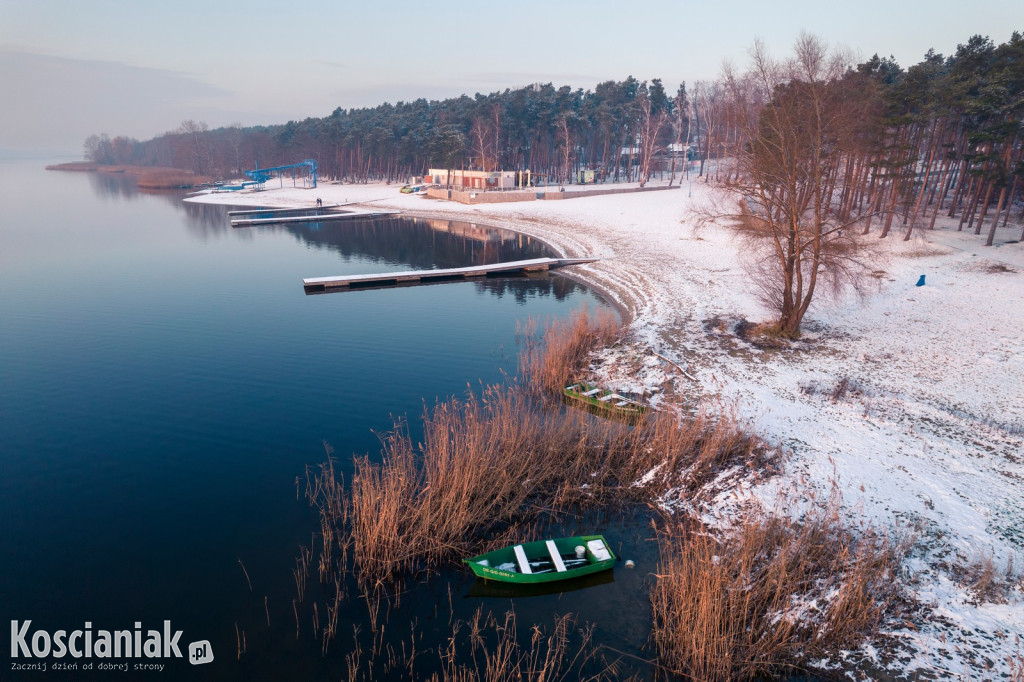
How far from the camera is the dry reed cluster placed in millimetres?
8734

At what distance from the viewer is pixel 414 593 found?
34.7 ft

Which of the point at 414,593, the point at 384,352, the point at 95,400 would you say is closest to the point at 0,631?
the point at 414,593

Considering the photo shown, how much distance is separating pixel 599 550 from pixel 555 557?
934 mm

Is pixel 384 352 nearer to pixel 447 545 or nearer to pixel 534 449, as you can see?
pixel 534 449

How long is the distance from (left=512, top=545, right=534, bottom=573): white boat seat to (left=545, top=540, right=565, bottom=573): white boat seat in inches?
20.2

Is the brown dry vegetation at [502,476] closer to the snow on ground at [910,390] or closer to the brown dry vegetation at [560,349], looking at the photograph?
the snow on ground at [910,390]

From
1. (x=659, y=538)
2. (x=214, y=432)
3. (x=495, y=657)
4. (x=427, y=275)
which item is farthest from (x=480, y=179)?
(x=495, y=657)

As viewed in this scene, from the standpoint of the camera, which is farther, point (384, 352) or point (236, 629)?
point (384, 352)

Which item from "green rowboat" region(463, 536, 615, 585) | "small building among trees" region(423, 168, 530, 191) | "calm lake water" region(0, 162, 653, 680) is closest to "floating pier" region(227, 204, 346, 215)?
"small building among trees" region(423, 168, 530, 191)

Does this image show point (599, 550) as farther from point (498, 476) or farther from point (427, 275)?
point (427, 275)

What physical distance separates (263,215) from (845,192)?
2712 inches

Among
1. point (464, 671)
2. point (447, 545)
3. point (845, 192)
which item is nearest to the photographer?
point (464, 671)

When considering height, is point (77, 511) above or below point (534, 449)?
below

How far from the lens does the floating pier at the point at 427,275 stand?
3453cm
